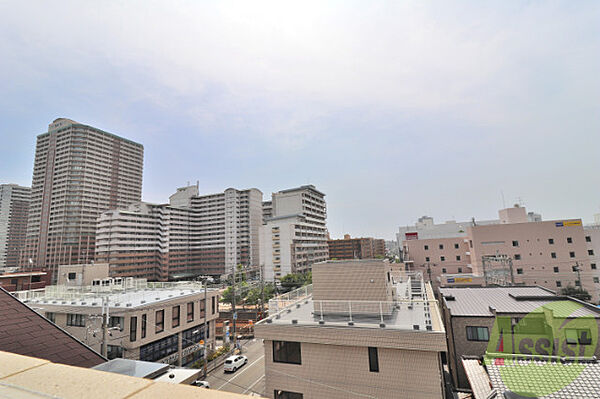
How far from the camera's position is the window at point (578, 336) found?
14.6 meters

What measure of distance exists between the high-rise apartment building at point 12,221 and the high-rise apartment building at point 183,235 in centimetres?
6392

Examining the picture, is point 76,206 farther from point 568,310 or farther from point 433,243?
point 568,310

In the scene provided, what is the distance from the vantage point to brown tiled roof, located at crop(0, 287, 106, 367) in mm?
4527

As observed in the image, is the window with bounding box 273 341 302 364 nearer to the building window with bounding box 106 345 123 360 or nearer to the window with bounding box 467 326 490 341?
the window with bounding box 467 326 490 341

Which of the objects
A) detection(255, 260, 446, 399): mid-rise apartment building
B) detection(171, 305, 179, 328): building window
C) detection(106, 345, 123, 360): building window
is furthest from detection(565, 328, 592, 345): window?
detection(106, 345, 123, 360): building window

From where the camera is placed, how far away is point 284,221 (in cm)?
6875

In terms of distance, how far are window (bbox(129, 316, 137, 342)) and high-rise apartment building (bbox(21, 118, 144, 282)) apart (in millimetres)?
74942

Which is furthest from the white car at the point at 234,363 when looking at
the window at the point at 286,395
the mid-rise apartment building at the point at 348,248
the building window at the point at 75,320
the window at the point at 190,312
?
the mid-rise apartment building at the point at 348,248

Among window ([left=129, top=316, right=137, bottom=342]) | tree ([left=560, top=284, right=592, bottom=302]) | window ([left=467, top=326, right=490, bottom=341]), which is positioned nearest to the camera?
window ([left=467, top=326, right=490, bottom=341])

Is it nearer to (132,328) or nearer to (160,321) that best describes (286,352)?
(132,328)

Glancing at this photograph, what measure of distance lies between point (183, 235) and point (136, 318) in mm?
68693

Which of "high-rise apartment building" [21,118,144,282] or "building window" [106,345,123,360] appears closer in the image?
"building window" [106,345,123,360]

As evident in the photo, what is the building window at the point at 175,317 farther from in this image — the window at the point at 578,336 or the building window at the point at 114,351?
the window at the point at 578,336

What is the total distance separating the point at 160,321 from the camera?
772 inches
